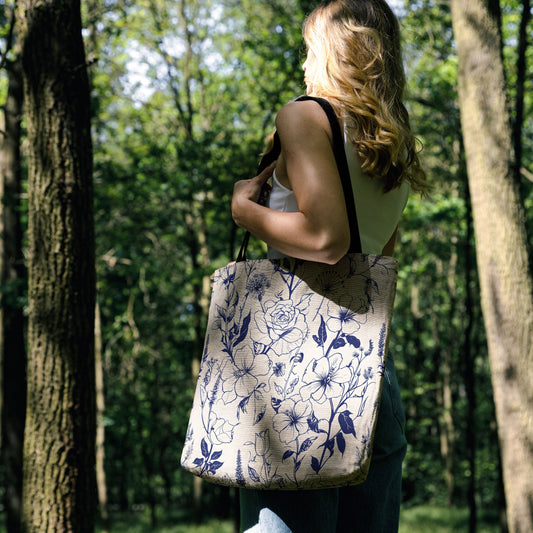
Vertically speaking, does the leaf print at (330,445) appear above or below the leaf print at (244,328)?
below

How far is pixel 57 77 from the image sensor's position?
2.44 m

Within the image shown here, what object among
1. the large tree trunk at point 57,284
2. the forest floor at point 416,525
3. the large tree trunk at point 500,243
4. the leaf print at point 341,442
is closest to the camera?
the leaf print at point 341,442

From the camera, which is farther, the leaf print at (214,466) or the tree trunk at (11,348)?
the tree trunk at (11,348)

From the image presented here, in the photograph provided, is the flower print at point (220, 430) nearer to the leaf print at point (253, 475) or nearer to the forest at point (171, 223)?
the leaf print at point (253, 475)

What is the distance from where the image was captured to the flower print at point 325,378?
1.13 metres

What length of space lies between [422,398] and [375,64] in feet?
62.3

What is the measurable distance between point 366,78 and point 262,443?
0.82 m

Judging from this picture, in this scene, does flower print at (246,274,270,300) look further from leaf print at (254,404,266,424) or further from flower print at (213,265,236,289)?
leaf print at (254,404,266,424)

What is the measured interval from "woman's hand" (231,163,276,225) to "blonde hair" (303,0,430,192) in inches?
8.5

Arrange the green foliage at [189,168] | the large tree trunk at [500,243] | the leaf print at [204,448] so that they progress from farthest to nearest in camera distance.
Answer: the green foliage at [189,168]
the large tree trunk at [500,243]
the leaf print at [204,448]

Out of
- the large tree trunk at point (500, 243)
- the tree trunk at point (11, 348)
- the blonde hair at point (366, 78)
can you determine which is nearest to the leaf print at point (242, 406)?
the blonde hair at point (366, 78)

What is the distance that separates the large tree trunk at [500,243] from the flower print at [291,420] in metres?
3.22

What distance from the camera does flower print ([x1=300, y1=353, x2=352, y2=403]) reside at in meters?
1.13

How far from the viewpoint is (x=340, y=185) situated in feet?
3.85
